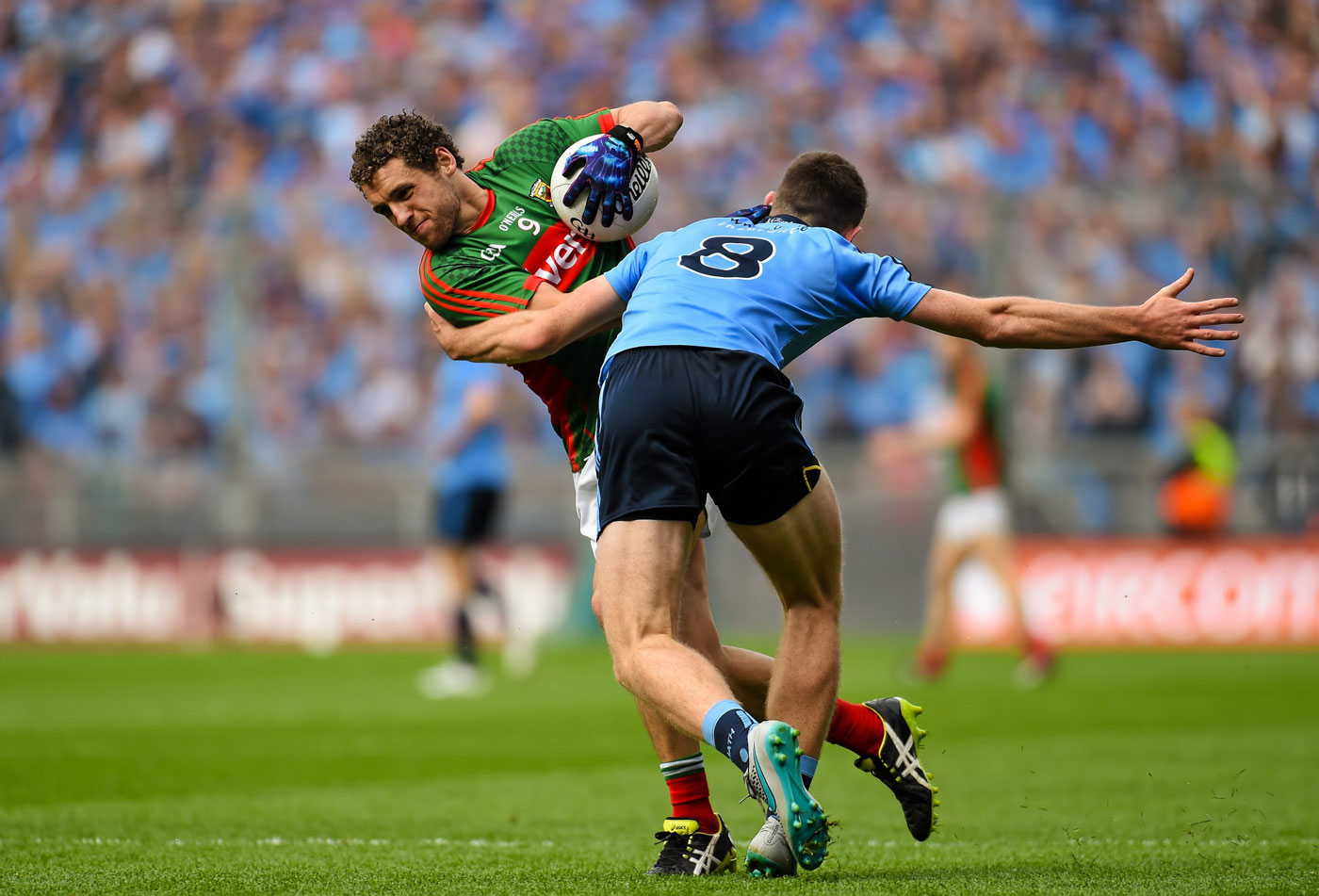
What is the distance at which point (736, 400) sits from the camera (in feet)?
14.9

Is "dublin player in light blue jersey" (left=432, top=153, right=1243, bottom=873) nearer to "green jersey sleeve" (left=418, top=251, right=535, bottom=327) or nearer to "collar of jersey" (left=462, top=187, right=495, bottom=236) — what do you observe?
"green jersey sleeve" (left=418, top=251, right=535, bottom=327)

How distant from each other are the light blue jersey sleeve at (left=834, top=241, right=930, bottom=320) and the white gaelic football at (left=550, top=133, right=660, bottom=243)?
940 millimetres

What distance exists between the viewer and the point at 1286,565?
15172mm

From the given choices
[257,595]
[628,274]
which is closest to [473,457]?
[257,595]

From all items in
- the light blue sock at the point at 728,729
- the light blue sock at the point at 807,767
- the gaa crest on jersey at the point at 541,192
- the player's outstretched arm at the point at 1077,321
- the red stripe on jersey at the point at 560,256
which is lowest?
the light blue sock at the point at 807,767

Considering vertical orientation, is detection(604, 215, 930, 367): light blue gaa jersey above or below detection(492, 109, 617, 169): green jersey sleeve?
below

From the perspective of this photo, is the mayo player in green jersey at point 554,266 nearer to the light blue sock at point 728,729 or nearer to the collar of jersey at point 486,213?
the collar of jersey at point 486,213

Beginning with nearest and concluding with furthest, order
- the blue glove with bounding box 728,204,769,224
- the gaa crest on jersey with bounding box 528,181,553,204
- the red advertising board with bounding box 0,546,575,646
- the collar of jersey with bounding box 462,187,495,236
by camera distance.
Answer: the blue glove with bounding box 728,204,769,224
the collar of jersey with bounding box 462,187,495,236
the gaa crest on jersey with bounding box 528,181,553,204
the red advertising board with bounding box 0,546,575,646

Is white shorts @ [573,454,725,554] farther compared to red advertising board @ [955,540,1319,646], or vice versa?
red advertising board @ [955,540,1319,646]

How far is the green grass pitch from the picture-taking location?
15.7 ft

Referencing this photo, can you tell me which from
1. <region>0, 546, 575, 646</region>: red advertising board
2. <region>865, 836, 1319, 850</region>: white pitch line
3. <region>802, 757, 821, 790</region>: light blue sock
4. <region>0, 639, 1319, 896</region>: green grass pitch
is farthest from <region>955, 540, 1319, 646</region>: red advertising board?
<region>802, 757, 821, 790</region>: light blue sock

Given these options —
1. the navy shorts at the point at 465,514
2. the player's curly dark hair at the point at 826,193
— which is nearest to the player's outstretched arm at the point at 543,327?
the player's curly dark hair at the point at 826,193

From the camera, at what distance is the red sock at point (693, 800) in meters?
Answer: 5.02

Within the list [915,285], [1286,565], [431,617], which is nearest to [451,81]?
[431,617]
